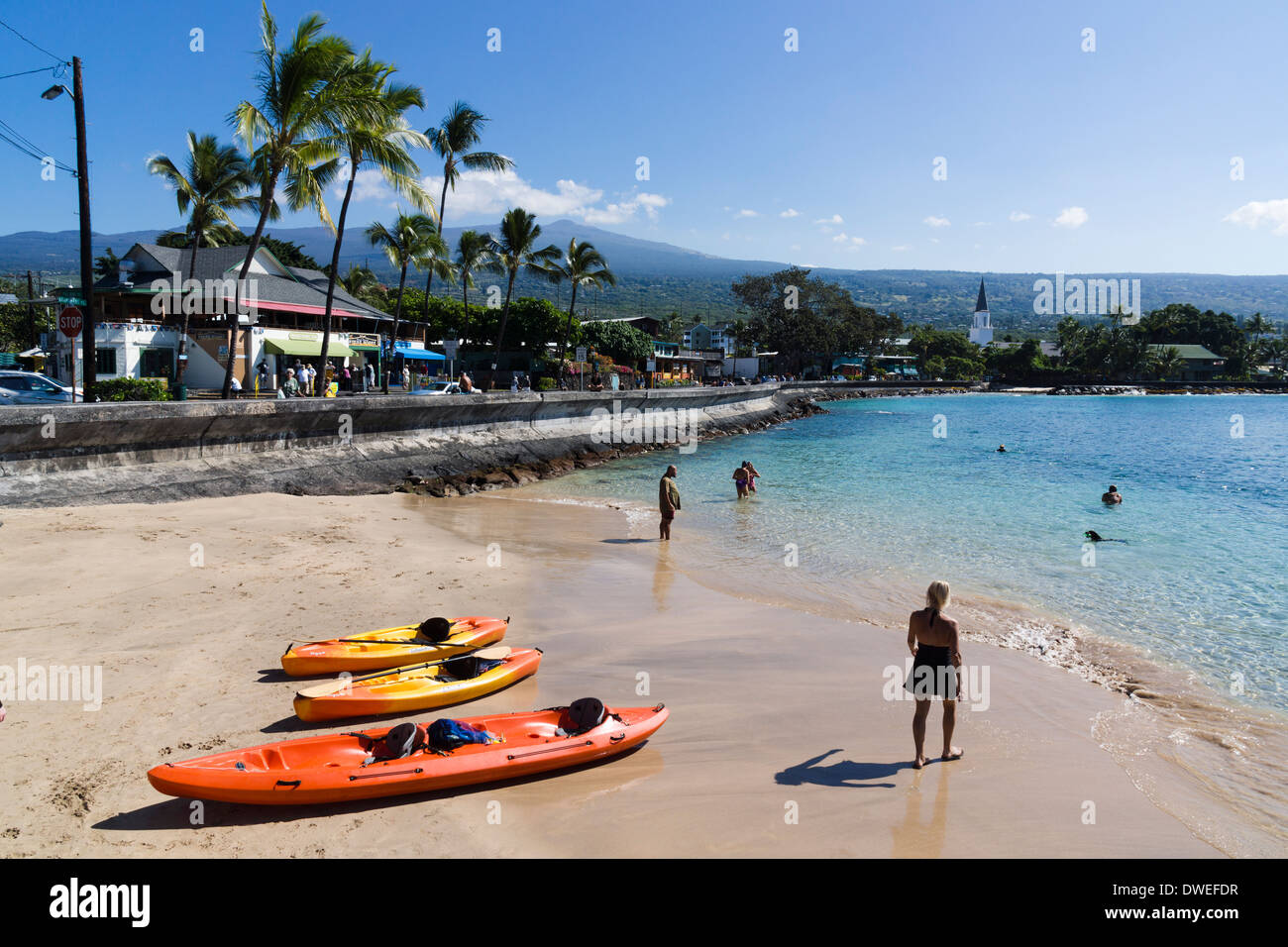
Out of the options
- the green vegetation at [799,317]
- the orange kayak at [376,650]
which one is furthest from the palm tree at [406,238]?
the green vegetation at [799,317]

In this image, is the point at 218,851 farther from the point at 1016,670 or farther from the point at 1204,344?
the point at 1204,344

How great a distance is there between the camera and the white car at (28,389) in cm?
1755

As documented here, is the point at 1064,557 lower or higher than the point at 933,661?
lower

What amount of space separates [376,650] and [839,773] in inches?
167

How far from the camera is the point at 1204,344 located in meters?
128

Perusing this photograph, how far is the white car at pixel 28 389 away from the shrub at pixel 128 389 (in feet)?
2.45

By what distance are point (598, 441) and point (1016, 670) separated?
24405 mm

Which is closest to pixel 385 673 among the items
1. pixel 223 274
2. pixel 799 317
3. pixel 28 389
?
pixel 28 389

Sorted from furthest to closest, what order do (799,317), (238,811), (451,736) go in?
(799,317), (451,736), (238,811)

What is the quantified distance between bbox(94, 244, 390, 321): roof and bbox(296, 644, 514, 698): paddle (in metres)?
30.1

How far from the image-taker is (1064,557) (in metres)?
13.7

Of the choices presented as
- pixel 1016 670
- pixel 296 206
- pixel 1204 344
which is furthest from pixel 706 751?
pixel 1204 344

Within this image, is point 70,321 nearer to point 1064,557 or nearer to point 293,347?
point 1064,557

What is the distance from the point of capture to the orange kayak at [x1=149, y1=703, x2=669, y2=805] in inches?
178
